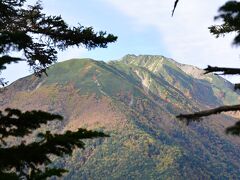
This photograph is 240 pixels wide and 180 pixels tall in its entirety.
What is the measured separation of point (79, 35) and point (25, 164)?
23.9 ft

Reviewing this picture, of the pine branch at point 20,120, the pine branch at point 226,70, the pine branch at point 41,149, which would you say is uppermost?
the pine branch at point 226,70

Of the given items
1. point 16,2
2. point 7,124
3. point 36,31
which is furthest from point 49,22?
point 7,124

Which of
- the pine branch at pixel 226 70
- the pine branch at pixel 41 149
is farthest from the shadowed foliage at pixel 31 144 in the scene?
the pine branch at pixel 226 70

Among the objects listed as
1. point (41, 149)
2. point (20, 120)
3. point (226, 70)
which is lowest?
point (41, 149)

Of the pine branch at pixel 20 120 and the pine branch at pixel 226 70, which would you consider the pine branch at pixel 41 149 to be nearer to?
the pine branch at pixel 20 120

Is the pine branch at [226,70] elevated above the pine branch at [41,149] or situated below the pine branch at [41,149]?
above

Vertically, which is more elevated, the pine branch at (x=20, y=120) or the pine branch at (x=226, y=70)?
the pine branch at (x=226, y=70)

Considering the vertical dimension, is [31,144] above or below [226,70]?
below

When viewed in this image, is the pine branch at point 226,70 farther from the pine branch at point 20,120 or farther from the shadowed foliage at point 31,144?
the pine branch at point 20,120

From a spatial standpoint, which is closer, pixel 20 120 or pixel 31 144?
pixel 31 144

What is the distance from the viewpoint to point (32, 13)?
46.3 ft

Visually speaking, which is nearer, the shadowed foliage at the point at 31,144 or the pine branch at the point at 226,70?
the shadowed foliage at the point at 31,144

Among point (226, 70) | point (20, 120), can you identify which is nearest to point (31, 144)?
point (20, 120)

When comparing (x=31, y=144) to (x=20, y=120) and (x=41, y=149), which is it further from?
(x=20, y=120)
